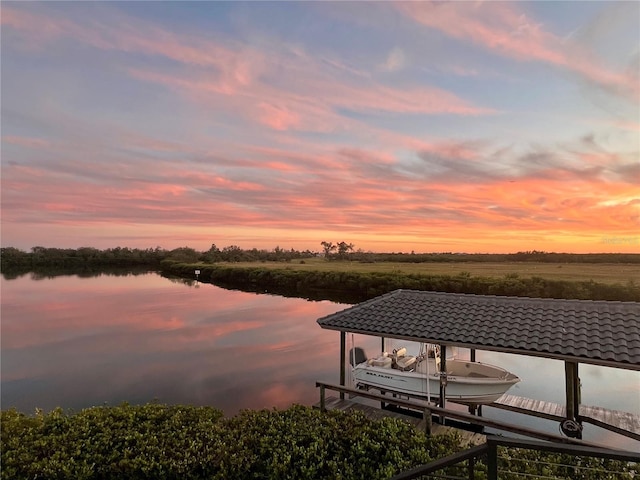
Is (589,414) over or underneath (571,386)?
underneath

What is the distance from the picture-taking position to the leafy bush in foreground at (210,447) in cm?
638

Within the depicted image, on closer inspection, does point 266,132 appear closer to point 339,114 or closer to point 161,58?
point 339,114

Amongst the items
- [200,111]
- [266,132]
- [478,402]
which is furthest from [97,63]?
[478,402]

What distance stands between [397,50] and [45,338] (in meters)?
27.0

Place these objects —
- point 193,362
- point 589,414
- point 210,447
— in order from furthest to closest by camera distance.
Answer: point 193,362, point 589,414, point 210,447

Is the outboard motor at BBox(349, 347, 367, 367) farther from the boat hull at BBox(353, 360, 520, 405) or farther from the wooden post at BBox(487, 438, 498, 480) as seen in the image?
the wooden post at BBox(487, 438, 498, 480)

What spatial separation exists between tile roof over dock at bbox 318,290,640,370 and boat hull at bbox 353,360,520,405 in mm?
1805

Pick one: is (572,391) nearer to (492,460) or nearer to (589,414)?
(589,414)

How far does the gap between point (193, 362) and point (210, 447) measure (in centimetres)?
1405

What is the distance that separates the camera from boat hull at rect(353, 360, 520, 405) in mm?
11117

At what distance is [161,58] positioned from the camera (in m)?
16.3

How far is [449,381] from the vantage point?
11117 mm

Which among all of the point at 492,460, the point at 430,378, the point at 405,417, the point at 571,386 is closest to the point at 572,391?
the point at 571,386

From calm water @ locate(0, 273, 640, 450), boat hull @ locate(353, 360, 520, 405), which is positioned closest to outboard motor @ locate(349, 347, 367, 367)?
boat hull @ locate(353, 360, 520, 405)
